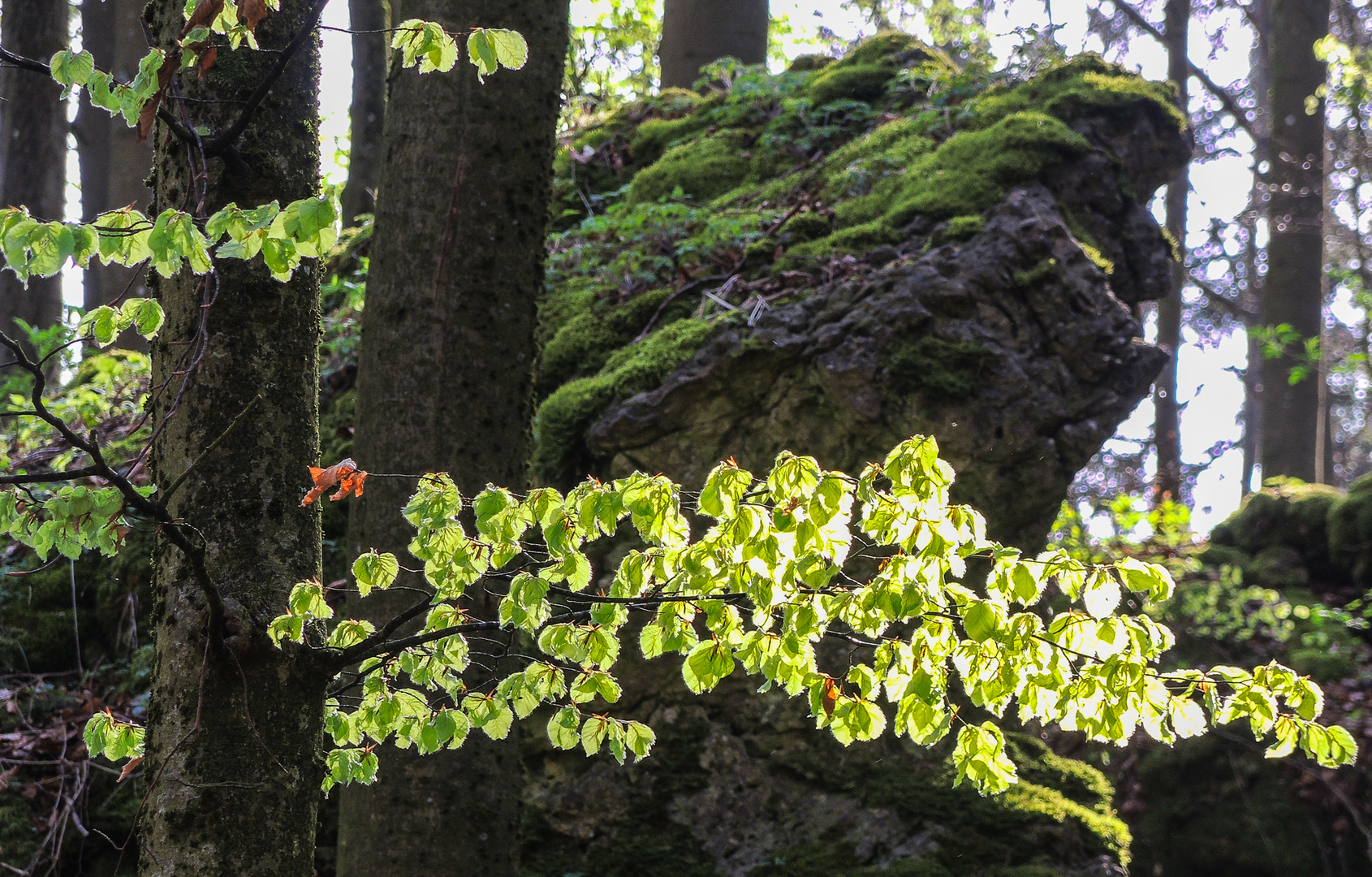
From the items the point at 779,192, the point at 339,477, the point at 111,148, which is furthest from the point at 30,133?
the point at 339,477

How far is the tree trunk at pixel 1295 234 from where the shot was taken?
1159 centimetres

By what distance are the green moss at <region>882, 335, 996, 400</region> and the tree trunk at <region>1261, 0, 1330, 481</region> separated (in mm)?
8600

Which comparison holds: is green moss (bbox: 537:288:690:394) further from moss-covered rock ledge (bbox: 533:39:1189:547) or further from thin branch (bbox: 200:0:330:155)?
thin branch (bbox: 200:0:330:155)

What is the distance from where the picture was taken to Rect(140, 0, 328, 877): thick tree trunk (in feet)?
7.27

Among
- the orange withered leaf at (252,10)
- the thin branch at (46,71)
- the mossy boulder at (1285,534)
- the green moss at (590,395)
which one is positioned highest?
the orange withered leaf at (252,10)

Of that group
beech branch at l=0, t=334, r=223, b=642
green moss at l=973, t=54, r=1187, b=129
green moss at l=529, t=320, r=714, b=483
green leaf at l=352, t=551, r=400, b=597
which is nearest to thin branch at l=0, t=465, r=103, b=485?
beech branch at l=0, t=334, r=223, b=642

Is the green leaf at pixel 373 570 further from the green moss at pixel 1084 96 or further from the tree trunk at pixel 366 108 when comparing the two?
the tree trunk at pixel 366 108

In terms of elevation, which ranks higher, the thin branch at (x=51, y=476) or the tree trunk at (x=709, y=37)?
the tree trunk at (x=709, y=37)

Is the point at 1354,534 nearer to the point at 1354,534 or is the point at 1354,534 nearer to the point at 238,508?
the point at 1354,534

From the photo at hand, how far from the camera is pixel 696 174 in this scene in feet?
24.0

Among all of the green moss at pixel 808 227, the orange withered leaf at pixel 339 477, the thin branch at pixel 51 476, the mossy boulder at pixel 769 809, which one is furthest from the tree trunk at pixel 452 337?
the green moss at pixel 808 227

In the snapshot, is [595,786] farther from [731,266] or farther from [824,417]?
[731,266]

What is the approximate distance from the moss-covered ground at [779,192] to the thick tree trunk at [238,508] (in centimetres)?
270

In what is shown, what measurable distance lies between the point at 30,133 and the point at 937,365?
9557 millimetres
